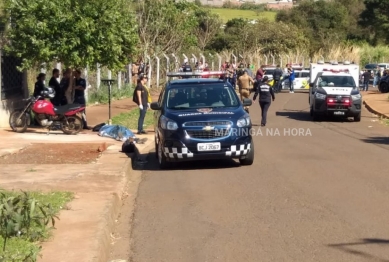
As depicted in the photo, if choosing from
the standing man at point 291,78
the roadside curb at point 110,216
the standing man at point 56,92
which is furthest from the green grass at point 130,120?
the standing man at point 291,78

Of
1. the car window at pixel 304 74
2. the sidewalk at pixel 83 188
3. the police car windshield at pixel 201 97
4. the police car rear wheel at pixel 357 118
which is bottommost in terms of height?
the car window at pixel 304 74

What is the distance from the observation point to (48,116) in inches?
744

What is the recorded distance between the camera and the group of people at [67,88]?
65.0 feet

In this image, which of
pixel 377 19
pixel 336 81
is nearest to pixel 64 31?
pixel 336 81

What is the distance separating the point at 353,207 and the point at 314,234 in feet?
5.41

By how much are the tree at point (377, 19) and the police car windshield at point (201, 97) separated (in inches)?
2497

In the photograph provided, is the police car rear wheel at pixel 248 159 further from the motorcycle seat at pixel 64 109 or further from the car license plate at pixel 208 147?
the motorcycle seat at pixel 64 109

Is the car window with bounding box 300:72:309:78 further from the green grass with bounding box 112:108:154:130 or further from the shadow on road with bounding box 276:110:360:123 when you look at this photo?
the green grass with bounding box 112:108:154:130

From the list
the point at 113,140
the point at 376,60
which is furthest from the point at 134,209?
the point at 376,60

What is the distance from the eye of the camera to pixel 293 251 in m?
7.56

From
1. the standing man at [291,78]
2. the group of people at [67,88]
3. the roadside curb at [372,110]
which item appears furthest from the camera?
the standing man at [291,78]

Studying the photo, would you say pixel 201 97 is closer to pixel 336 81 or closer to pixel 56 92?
pixel 56 92

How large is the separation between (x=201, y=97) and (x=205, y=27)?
50846 mm

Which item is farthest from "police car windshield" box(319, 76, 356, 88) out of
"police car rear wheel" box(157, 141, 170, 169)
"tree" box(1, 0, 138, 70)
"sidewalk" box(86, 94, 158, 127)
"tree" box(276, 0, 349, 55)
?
"tree" box(276, 0, 349, 55)
